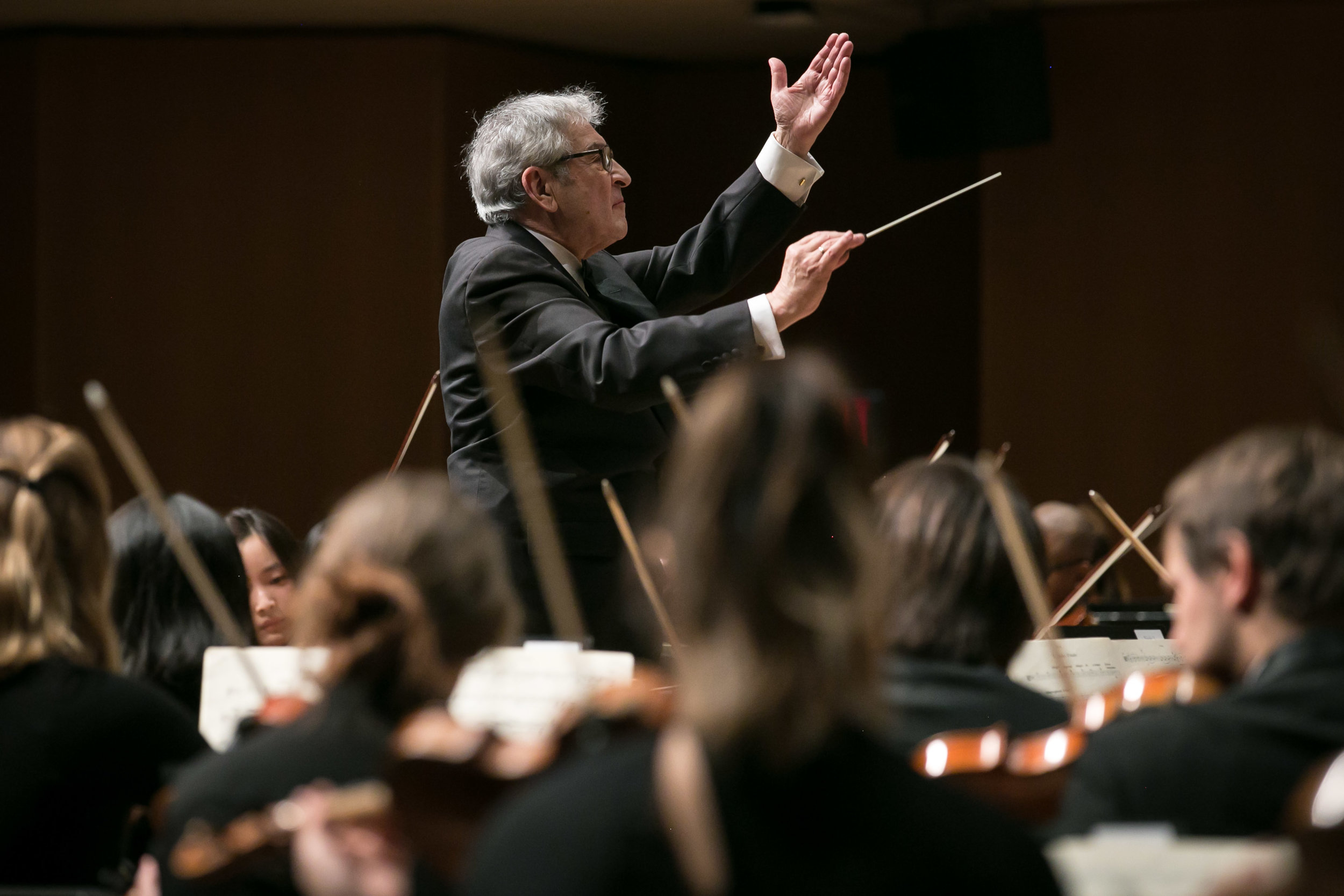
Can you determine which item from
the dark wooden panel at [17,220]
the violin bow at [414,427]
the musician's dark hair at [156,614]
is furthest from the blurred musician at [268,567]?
the dark wooden panel at [17,220]

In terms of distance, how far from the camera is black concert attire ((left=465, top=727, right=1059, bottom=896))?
887 millimetres

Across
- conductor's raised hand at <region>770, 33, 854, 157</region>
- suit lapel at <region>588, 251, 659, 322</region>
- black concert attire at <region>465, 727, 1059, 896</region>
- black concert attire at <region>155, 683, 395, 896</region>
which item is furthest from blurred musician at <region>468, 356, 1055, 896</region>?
conductor's raised hand at <region>770, 33, 854, 157</region>

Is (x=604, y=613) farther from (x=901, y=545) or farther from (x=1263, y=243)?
(x=1263, y=243)

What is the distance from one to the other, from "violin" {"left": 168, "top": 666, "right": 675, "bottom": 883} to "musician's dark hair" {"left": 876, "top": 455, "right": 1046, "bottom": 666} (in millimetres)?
490

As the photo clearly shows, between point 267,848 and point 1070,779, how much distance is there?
2.08 feet

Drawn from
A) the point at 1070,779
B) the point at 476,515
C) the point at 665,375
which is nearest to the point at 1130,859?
the point at 1070,779

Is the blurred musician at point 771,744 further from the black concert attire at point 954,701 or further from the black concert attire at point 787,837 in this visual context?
the black concert attire at point 954,701

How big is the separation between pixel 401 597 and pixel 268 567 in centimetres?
192

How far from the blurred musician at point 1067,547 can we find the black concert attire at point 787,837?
2.67 m

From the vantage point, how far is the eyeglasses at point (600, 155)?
2986 millimetres

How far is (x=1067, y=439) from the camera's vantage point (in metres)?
5.77

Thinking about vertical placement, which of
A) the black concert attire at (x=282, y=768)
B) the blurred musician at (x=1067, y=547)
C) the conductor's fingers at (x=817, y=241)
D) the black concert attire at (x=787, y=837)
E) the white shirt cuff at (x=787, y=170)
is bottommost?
the blurred musician at (x=1067, y=547)

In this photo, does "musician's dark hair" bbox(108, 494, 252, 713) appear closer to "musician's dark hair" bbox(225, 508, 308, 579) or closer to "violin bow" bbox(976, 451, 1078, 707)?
"musician's dark hair" bbox(225, 508, 308, 579)

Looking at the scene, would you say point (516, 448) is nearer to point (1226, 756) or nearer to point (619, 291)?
point (619, 291)
